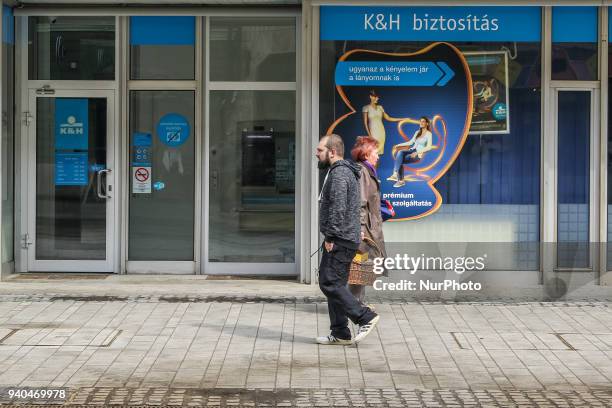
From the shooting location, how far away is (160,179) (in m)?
13.1

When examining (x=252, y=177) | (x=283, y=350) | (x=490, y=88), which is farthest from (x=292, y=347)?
(x=490, y=88)

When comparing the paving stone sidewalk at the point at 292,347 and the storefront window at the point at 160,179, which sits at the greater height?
the storefront window at the point at 160,179

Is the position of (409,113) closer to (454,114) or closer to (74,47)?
(454,114)

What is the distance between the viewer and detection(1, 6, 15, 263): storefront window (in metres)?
12.6

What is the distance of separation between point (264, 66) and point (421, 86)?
2.10 meters

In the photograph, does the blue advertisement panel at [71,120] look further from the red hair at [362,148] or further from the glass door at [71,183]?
the red hair at [362,148]

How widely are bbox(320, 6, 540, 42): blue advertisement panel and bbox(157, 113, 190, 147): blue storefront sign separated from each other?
222 centimetres

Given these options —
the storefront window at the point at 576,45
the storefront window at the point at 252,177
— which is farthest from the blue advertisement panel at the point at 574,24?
the storefront window at the point at 252,177

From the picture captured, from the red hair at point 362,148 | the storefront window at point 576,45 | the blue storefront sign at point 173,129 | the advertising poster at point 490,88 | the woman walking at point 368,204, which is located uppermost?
the storefront window at point 576,45

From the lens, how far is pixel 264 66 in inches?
510

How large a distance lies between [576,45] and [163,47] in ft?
16.4

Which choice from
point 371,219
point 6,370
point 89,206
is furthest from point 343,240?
point 89,206

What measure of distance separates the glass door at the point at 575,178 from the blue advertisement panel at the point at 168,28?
4.55 meters

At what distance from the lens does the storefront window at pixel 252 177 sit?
13.0 meters
